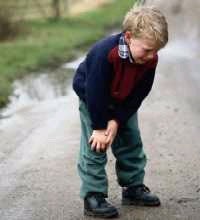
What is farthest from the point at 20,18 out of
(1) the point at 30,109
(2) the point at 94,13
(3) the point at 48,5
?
(1) the point at 30,109

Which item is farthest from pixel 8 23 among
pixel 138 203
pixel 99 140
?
pixel 99 140

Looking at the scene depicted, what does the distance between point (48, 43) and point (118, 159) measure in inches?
448

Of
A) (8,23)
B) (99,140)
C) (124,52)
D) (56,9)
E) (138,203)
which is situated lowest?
(56,9)

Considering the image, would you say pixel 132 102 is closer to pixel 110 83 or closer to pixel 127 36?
pixel 110 83

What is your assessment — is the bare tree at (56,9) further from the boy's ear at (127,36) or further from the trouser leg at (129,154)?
the boy's ear at (127,36)

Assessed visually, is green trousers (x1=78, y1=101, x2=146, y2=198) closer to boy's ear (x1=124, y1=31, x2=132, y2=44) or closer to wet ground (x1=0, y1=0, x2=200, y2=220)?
wet ground (x1=0, y1=0, x2=200, y2=220)

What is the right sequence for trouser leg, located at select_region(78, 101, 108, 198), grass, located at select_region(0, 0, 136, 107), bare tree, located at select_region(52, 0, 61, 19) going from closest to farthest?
trouser leg, located at select_region(78, 101, 108, 198), grass, located at select_region(0, 0, 136, 107), bare tree, located at select_region(52, 0, 61, 19)

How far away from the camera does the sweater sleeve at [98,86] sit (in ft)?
15.2

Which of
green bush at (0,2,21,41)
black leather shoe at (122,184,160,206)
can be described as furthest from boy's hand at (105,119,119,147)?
green bush at (0,2,21,41)

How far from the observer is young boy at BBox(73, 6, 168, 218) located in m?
4.47

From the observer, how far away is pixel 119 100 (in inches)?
190

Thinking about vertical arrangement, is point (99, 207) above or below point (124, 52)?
below

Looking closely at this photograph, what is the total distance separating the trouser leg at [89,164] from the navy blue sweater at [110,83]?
154 mm

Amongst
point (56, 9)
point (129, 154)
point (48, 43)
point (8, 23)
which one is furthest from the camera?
point (56, 9)
